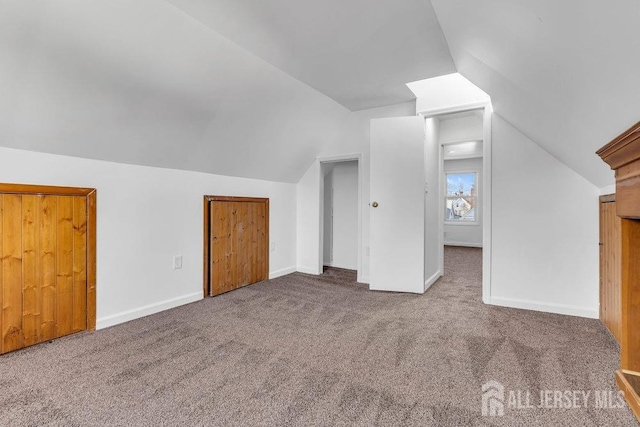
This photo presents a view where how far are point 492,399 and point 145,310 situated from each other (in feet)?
8.27

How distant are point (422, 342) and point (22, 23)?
284 centimetres

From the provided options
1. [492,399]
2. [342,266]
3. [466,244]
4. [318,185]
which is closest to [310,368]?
[492,399]

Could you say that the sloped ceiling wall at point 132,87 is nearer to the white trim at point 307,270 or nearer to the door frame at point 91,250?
the door frame at point 91,250

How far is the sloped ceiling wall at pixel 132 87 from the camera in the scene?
4.93ft

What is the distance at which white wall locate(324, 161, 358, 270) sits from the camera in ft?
14.4

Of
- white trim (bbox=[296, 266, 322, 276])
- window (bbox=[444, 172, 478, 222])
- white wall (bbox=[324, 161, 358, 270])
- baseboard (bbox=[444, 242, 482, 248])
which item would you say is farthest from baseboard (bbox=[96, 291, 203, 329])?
window (bbox=[444, 172, 478, 222])

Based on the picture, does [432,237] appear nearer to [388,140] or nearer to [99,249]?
[388,140]

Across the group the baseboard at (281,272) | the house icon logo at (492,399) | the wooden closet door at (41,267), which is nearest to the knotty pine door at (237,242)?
the baseboard at (281,272)

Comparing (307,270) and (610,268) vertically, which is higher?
(610,268)

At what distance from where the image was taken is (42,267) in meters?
1.92

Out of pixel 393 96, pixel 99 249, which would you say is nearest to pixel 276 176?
pixel 393 96

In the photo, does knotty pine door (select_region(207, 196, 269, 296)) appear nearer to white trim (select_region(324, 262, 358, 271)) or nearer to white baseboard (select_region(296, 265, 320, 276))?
white baseboard (select_region(296, 265, 320, 276))

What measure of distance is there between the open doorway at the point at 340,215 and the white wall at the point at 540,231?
6.51 ft

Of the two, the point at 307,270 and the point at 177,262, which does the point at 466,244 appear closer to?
the point at 307,270
